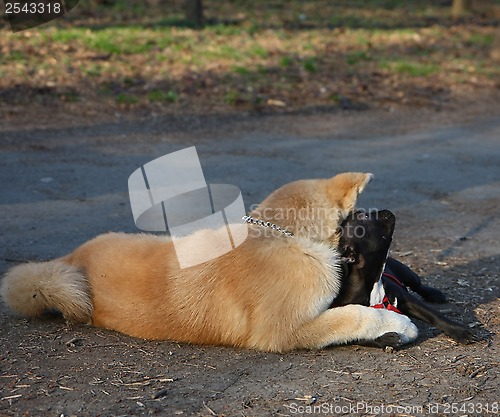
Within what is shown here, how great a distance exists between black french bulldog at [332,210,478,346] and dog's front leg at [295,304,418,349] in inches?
8.1

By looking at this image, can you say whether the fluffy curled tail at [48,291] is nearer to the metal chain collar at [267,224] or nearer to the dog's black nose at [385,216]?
the metal chain collar at [267,224]

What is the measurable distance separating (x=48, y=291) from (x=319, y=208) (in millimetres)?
1624

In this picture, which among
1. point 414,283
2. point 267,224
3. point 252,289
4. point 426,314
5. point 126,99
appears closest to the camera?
point 252,289

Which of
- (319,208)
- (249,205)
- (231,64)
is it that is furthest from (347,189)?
(231,64)

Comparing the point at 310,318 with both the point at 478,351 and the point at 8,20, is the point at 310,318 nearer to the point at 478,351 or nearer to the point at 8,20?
the point at 478,351

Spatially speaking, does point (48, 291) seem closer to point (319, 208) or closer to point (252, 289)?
point (252, 289)

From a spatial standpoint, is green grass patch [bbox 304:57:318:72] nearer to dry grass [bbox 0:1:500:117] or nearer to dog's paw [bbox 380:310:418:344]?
dry grass [bbox 0:1:500:117]

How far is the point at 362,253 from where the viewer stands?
14.5 ft

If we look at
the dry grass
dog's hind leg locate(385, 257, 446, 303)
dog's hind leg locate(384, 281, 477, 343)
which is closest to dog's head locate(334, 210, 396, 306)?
dog's hind leg locate(384, 281, 477, 343)

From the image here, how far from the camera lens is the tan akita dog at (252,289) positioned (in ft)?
13.6

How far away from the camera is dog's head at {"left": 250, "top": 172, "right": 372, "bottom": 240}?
427cm

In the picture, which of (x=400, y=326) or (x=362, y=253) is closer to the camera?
(x=400, y=326)

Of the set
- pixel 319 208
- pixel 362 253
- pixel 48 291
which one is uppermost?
pixel 319 208

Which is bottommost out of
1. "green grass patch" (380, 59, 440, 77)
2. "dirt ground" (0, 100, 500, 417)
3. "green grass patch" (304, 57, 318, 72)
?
"dirt ground" (0, 100, 500, 417)
